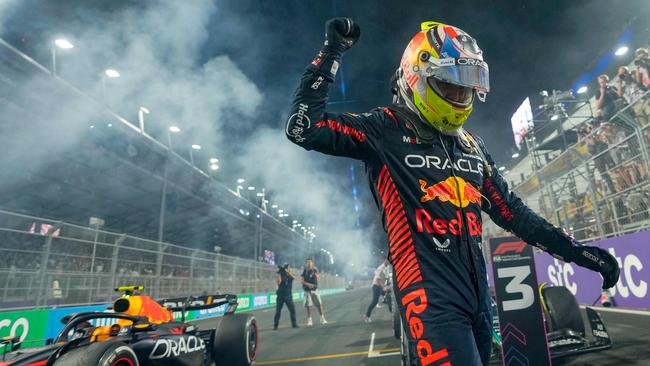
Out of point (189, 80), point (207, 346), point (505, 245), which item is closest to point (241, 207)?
point (189, 80)

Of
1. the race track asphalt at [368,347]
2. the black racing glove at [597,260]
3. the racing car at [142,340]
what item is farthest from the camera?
the race track asphalt at [368,347]

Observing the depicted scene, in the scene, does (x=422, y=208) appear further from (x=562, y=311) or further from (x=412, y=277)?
(x=562, y=311)

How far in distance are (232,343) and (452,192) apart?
149 inches

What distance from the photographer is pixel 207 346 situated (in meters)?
4.56

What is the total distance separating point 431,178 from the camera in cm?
154

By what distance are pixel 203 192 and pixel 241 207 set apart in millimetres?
5465

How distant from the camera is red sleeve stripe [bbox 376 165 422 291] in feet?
4.55

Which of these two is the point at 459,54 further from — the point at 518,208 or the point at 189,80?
the point at 189,80

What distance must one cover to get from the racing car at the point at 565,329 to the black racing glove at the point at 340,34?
352cm

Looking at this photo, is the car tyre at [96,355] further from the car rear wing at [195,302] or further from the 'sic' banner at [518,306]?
the 'sic' banner at [518,306]

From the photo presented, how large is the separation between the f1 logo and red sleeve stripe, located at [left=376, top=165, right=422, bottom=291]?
7.60 ft

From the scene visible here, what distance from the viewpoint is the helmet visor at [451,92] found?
66.1 inches

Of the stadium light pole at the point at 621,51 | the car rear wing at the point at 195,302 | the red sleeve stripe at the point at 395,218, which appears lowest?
the car rear wing at the point at 195,302

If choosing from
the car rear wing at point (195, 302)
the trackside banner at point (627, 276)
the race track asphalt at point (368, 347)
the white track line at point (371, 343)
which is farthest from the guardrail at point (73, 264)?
the trackside banner at point (627, 276)
